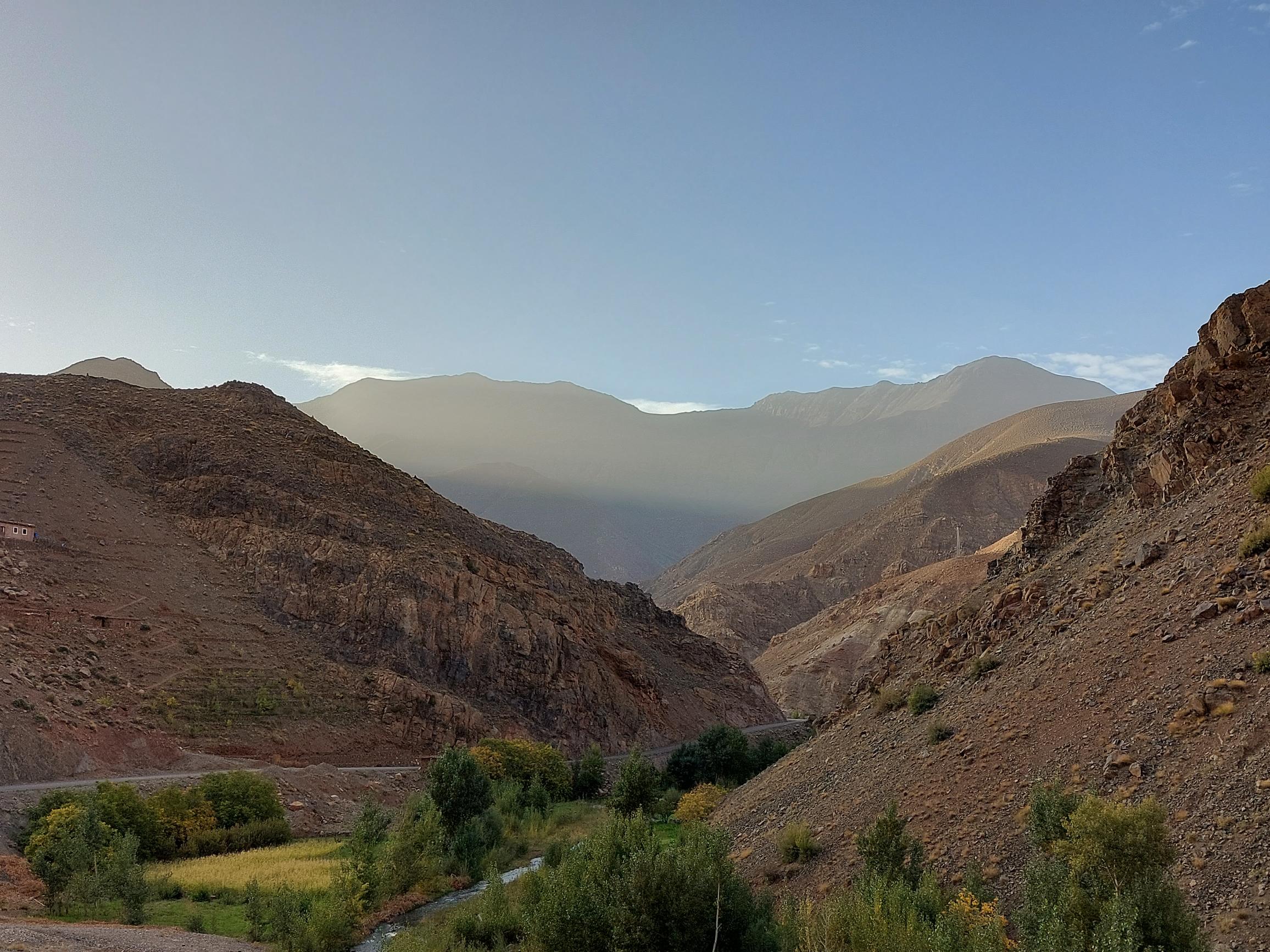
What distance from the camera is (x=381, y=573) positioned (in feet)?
149

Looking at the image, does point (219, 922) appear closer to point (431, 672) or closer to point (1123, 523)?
point (1123, 523)

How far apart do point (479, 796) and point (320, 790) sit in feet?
27.7

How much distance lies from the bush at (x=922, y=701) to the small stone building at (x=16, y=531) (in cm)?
3825

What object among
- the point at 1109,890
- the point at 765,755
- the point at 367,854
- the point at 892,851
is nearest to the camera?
the point at 1109,890

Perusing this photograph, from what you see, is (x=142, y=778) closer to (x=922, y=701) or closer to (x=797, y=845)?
(x=797, y=845)

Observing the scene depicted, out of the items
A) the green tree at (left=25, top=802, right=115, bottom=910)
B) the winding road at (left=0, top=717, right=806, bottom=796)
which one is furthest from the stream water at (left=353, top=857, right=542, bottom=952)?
the winding road at (left=0, top=717, right=806, bottom=796)

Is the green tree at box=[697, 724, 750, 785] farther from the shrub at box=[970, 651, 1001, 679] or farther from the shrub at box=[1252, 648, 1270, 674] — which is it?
the shrub at box=[1252, 648, 1270, 674]

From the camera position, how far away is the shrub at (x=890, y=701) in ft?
61.6

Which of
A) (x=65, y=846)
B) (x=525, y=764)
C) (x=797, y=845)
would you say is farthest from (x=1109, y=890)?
(x=525, y=764)

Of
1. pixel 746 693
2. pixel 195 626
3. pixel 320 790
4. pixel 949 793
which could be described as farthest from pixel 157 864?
pixel 746 693

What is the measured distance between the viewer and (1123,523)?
17734 mm

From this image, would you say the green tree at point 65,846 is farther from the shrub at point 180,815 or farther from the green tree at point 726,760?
the green tree at point 726,760

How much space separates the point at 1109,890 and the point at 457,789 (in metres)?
21.8

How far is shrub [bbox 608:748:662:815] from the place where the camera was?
29.4 metres
